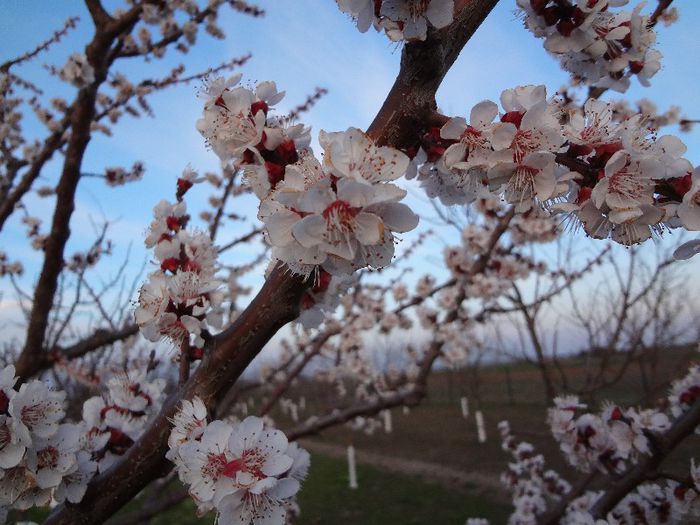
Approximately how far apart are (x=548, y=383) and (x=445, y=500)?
4.90m

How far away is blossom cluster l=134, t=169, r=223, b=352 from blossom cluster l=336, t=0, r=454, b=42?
0.76 m

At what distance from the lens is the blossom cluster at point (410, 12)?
0.84 meters

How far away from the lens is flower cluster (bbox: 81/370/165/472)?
1.43m

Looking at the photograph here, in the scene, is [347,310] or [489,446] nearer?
→ [347,310]

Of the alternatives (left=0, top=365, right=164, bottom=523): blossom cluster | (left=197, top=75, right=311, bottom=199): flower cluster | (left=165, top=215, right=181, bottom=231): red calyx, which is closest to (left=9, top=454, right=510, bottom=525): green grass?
(left=0, top=365, right=164, bottom=523): blossom cluster

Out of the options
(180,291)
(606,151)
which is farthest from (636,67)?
(180,291)

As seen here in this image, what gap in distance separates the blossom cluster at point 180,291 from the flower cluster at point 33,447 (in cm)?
28

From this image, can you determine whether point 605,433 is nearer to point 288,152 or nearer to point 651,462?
point 651,462

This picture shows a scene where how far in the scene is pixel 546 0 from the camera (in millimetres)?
1078

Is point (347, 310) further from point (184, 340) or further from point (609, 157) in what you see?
point (609, 157)

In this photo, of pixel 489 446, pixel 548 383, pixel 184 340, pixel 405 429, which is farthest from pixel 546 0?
pixel 405 429

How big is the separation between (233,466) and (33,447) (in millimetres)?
586

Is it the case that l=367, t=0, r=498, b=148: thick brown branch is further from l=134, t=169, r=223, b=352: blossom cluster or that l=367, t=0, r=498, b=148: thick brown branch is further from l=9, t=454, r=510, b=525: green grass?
l=9, t=454, r=510, b=525: green grass

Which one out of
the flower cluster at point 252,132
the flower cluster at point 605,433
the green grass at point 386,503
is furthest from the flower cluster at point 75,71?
the green grass at point 386,503
